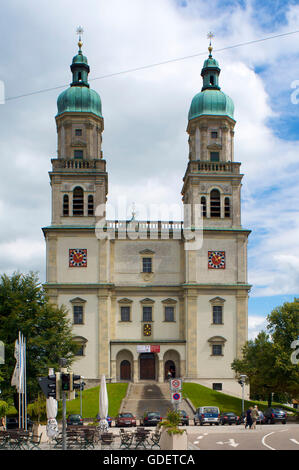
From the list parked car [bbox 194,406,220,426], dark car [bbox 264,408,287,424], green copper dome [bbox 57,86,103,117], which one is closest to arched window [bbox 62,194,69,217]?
green copper dome [bbox 57,86,103,117]

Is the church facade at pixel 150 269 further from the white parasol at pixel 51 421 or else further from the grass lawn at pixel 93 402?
the white parasol at pixel 51 421

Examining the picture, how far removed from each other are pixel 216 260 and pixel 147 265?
23.8 ft

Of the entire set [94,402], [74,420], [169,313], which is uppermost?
[169,313]

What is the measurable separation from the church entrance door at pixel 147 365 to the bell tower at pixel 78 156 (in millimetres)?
14824

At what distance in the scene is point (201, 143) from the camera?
2842 inches

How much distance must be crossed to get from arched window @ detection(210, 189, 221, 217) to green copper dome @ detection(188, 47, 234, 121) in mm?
8813

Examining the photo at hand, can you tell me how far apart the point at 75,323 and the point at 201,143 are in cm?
2330

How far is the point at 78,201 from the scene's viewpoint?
69.8 m

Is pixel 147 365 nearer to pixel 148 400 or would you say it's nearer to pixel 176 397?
pixel 148 400

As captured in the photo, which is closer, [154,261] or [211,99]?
[154,261]

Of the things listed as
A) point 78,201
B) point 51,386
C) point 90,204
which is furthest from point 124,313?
point 51,386

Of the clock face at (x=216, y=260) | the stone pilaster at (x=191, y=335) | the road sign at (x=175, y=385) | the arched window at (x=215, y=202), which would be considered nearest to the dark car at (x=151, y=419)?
the road sign at (x=175, y=385)

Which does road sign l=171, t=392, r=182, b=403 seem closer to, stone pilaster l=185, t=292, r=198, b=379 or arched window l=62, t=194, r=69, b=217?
stone pilaster l=185, t=292, r=198, b=379

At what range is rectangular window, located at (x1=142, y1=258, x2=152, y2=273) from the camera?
7012 cm
